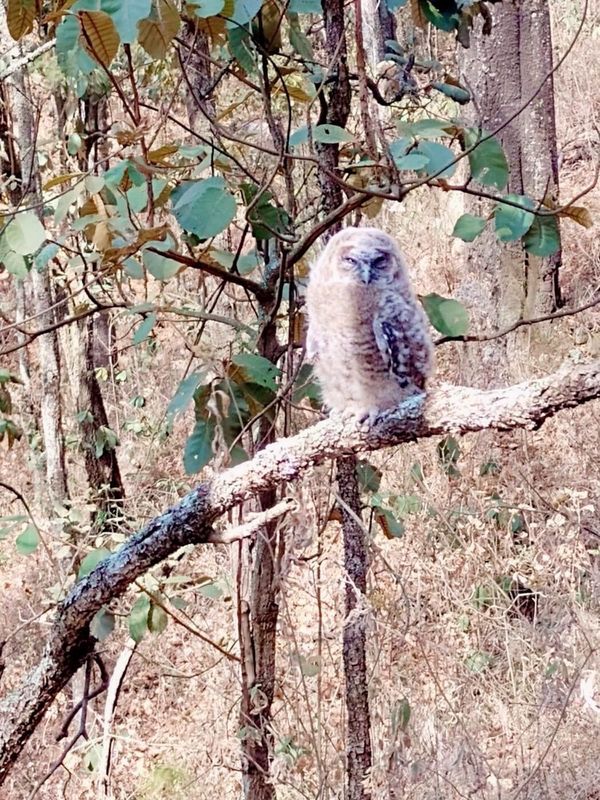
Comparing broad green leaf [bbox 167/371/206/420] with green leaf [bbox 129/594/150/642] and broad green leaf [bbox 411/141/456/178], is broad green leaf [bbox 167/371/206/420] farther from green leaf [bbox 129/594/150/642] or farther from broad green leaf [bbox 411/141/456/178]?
broad green leaf [bbox 411/141/456/178]

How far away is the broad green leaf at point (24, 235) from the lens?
5.52 ft

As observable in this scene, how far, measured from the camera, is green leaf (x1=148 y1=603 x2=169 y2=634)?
1.88m

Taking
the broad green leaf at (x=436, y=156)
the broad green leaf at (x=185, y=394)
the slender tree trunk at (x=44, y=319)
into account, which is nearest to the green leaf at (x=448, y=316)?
the broad green leaf at (x=436, y=156)

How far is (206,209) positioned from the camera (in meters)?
1.62

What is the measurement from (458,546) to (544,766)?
1.33 m

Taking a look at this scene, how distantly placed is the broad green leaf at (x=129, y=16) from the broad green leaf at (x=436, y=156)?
2.15 feet

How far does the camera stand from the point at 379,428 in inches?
55.5

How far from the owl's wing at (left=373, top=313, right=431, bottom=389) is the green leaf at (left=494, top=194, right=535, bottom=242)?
1.10 feet

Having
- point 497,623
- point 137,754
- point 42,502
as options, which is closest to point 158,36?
point 497,623

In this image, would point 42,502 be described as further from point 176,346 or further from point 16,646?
point 176,346

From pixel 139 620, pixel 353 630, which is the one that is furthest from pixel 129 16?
pixel 353 630

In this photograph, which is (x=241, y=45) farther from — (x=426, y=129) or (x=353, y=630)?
(x=353, y=630)

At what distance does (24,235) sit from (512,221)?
90 centimetres

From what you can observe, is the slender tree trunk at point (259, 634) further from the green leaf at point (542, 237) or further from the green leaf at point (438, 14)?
the green leaf at point (438, 14)
